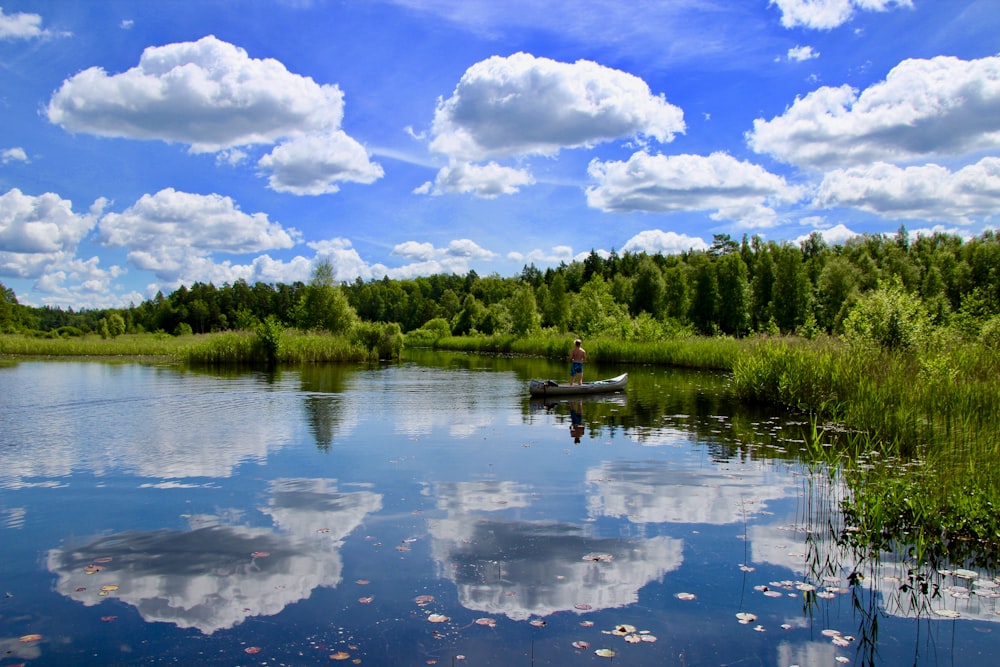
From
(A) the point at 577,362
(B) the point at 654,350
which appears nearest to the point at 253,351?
(B) the point at 654,350

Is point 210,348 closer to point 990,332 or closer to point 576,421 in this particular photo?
point 576,421

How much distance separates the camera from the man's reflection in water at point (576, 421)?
17406mm

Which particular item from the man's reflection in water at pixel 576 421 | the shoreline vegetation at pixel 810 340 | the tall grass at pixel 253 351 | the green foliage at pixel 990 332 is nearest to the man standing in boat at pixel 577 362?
the man's reflection in water at pixel 576 421

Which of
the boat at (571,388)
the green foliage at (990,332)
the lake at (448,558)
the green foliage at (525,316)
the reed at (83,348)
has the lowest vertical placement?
the lake at (448,558)

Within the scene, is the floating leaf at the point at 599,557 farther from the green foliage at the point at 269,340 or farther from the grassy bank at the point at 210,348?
the grassy bank at the point at 210,348

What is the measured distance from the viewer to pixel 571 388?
2684 cm

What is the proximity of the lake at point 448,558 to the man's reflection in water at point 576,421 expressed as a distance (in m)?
0.23

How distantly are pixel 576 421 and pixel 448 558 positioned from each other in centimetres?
1255

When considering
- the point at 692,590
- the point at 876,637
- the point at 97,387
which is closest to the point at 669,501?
the point at 692,590

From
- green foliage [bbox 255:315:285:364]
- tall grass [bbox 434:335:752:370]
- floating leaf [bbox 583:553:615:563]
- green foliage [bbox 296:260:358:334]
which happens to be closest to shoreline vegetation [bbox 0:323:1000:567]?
tall grass [bbox 434:335:752:370]

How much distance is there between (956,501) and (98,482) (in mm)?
13972

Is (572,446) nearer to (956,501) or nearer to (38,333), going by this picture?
(956,501)

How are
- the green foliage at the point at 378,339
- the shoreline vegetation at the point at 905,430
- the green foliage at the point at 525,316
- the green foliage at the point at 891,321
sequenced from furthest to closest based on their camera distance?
the green foliage at the point at 525,316
the green foliage at the point at 378,339
the green foliage at the point at 891,321
the shoreline vegetation at the point at 905,430

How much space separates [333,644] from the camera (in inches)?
238
